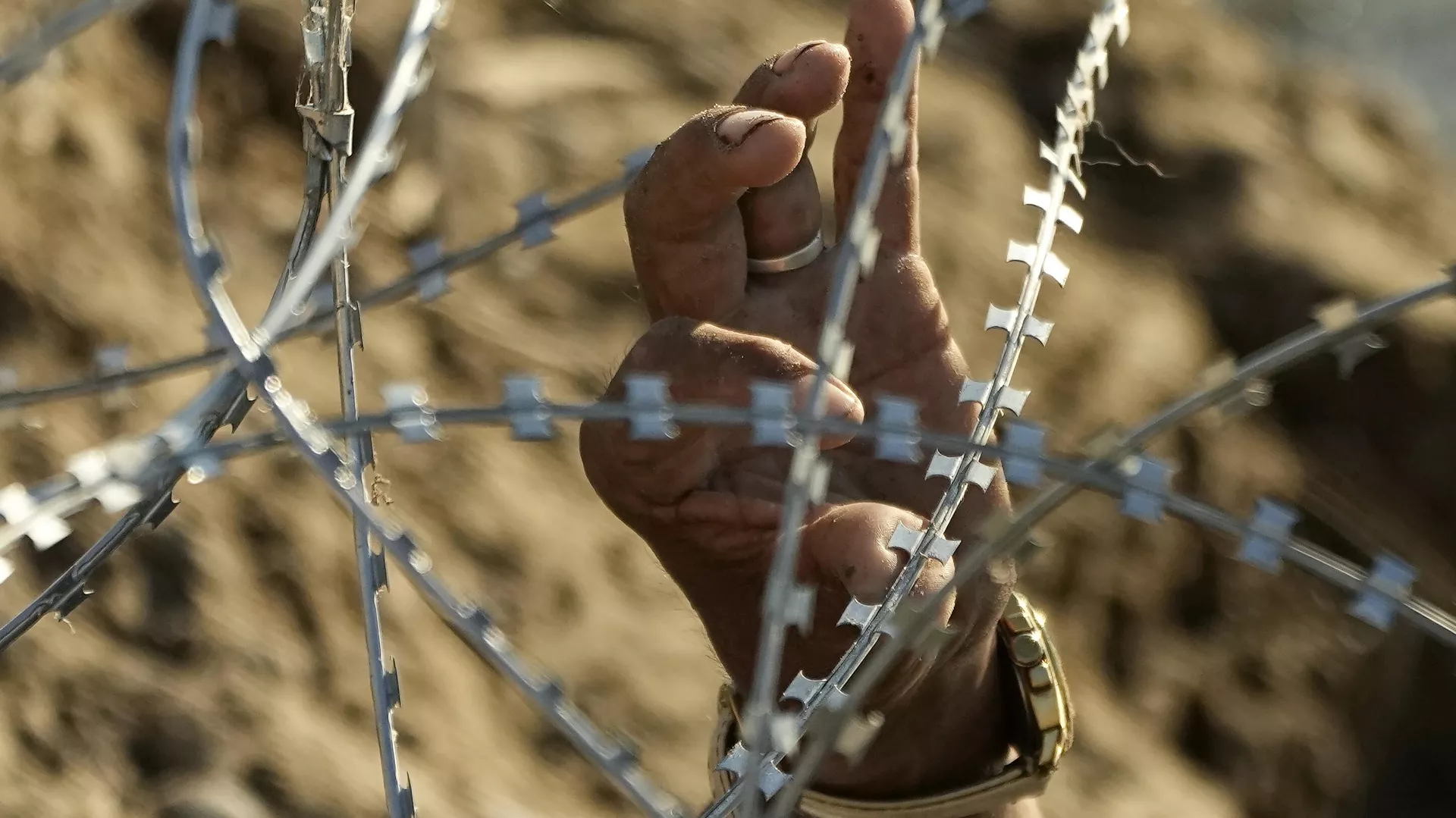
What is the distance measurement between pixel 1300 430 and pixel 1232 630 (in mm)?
378

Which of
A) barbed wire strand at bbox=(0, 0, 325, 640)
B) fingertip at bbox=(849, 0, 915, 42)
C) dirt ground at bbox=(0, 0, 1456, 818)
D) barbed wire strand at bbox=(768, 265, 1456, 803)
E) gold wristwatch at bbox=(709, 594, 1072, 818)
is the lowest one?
barbed wire strand at bbox=(768, 265, 1456, 803)

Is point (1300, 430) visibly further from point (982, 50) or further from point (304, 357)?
point (304, 357)

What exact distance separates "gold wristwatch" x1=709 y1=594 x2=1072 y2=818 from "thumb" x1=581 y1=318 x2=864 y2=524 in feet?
0.79

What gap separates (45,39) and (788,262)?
16.5 inches

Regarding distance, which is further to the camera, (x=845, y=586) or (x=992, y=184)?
(x=992, y=184)

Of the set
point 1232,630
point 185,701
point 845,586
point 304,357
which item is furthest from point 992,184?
point 845,586

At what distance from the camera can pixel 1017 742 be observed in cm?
100

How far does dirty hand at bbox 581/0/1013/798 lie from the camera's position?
0.75 metres

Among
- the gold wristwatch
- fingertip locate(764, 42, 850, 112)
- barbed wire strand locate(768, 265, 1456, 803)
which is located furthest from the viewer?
the gold wristwatch

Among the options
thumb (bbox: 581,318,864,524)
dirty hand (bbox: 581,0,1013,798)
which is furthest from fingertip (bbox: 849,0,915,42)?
thumb (bbox: 581,318,864,524)

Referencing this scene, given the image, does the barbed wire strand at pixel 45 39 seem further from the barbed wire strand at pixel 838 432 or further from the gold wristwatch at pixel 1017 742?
the gold wristwatch at pixel 1017 742

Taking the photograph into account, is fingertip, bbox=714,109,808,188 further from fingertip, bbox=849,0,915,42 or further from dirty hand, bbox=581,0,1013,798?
fingertip, bbox=849,0,915,42

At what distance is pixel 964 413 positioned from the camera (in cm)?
93

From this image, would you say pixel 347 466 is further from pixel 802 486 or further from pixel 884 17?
pixel 884 17
